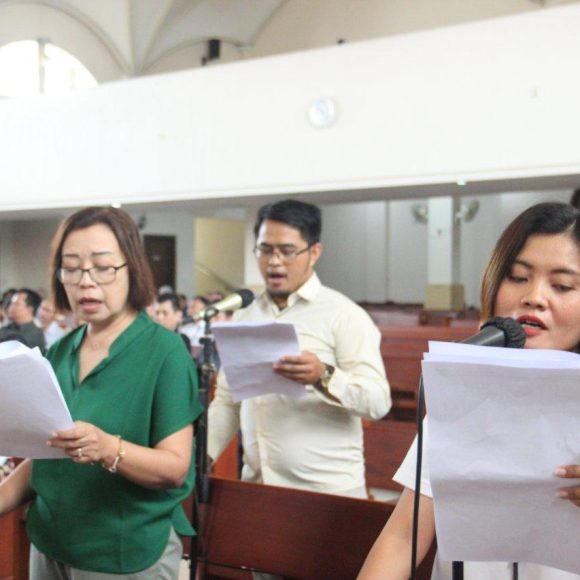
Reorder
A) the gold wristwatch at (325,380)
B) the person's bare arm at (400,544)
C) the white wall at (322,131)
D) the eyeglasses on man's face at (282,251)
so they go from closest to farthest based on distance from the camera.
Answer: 1. the person's bare arm at (400,544)
2. the gold wristwatch at (325,380)
3. the eyeglasses on man's face at (282,251)
4. the white wall at (322,131)

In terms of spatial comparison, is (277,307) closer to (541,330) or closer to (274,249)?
(274,249)

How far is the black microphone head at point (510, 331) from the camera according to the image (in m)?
1.02

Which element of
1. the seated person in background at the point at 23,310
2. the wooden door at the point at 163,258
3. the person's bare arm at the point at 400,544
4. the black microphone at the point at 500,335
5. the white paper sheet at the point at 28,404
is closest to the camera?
the black microphone at the point at 500,335

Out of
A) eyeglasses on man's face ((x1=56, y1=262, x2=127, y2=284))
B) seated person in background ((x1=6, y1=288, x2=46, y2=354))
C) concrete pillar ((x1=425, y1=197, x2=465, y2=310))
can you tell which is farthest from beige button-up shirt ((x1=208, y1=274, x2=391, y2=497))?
concrete pillar ((x1=425, y1=197, x2=465, y2=310))

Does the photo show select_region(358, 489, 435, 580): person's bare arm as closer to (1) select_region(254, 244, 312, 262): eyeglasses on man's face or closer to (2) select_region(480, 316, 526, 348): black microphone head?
(2) select_region(480, 316, 526, 348): black microphone head

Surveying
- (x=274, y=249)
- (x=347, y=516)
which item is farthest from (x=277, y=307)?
(x=347, y=516)

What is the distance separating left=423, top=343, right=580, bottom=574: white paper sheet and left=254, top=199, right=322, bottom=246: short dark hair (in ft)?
4.69

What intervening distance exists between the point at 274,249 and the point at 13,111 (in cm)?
1039

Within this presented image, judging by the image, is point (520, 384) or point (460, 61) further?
point (460, 61)

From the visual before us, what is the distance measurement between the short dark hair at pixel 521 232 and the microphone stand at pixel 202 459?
82 centimetres

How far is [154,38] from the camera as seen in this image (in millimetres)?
13477

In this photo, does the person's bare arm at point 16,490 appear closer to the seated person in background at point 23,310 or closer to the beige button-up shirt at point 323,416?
the beige button-up shirt at point 323,416

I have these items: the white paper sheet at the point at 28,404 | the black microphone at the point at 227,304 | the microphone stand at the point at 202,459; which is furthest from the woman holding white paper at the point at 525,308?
the black microphone at the point at 227,304

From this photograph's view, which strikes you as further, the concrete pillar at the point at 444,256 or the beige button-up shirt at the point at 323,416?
the concrete pillar at the point at 444,256
